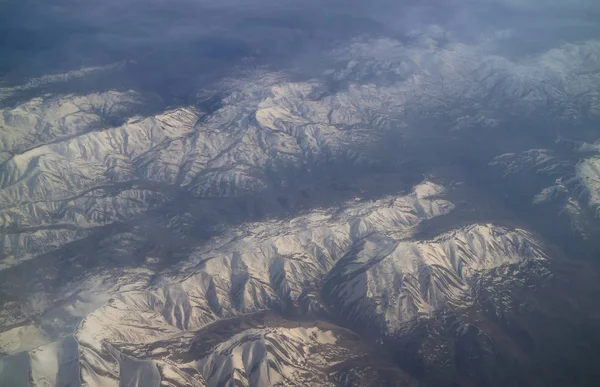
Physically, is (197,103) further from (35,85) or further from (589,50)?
(589,50)

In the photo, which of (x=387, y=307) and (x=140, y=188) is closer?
(x=387, y=307)

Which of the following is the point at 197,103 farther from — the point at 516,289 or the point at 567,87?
the point at 567,87

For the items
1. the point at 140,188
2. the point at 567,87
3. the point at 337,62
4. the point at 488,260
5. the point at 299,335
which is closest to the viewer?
the point at 299,335

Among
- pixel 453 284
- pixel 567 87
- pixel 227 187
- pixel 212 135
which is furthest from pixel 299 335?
pixel 567 87

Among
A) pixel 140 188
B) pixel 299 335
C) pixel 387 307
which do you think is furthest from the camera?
pixel 140 188

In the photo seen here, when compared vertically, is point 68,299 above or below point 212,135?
below

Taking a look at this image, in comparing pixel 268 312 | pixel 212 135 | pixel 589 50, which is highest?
pixel 589 50

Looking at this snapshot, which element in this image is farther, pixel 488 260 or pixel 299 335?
pixel 488 260

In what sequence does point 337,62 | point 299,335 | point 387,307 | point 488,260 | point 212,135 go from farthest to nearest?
point 337,62 < point 212,135 < point 488,260 < point 387,307 < point 299,335

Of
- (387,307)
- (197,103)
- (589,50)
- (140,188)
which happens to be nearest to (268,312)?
(387,307)
